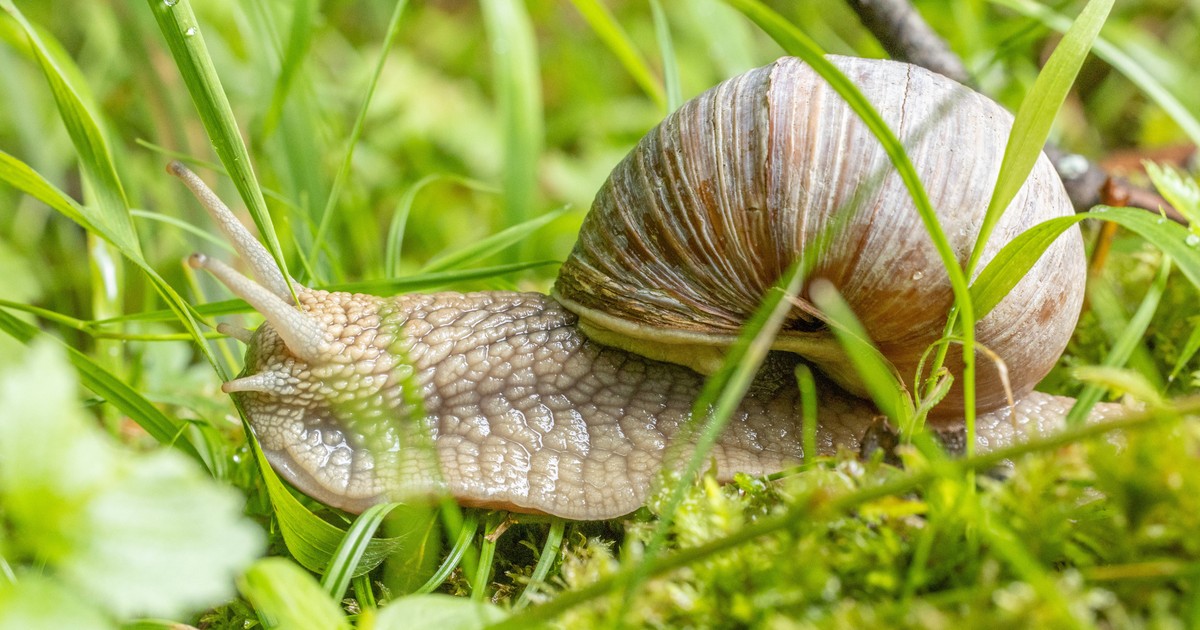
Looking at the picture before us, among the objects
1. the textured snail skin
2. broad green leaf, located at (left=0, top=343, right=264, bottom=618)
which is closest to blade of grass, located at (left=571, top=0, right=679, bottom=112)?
the textured snail skin

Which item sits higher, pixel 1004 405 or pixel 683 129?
pixel 683 129

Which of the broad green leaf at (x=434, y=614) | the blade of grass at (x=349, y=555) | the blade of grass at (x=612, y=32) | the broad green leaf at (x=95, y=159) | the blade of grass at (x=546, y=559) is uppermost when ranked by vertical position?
the blade of grass at (x=612, y=32)

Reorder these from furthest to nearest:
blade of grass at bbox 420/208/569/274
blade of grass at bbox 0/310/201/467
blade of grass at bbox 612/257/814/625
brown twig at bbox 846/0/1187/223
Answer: brown twig at bbox 846/0/1187/223
blade of grass at bbox 420/208/569/274
blade of grass at bbox 0/310/201/467
blade of grass at bbox 612/257/814/625

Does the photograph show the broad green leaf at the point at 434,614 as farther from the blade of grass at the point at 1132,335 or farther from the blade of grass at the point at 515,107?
the blade of grass at the point at 515,107

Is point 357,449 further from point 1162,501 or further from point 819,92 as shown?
point 1162,501

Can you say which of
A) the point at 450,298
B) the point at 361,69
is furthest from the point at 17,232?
the point at 450,298

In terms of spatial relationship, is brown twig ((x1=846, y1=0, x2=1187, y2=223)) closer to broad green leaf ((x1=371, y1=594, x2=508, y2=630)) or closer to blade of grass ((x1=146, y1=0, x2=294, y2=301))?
blade of grass ((x1=146, y1=0, x2=294, y2=301))

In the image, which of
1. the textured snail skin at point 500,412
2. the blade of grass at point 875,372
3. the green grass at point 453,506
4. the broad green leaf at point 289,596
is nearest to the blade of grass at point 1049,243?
the green grass at point 453,506

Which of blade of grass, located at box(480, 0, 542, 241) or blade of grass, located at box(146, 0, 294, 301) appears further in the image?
blade of grass, located at box(480, 0, 542, 241)
